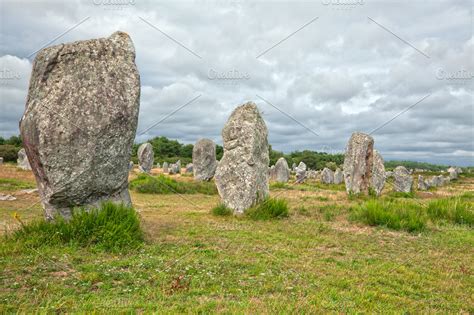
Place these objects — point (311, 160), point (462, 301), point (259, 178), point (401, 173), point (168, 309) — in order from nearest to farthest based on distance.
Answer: point (168, 309)
point (462, 301)
point (259, 178)
point (401, 173)
point (311, 160)

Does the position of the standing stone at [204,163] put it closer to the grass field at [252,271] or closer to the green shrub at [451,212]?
the green shrub at [451,212]

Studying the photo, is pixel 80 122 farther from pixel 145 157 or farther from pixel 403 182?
pixel 145 157

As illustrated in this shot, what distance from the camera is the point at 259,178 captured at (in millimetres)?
13055

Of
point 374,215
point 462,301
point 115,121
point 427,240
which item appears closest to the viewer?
point 462,301

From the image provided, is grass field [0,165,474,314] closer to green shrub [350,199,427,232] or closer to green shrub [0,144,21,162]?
green shrub [350,199,427,232]

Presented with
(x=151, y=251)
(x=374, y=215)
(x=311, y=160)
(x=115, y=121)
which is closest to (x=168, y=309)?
(x=151, y=251)

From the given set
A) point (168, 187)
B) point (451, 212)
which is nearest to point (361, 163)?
point (451, 212)

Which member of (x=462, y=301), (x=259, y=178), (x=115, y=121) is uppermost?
(x=115, y=121)

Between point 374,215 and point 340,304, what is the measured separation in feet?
21.7

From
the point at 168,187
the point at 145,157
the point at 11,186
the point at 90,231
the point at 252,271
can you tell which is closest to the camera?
the point at 252,271

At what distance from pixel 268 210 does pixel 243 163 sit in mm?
1644

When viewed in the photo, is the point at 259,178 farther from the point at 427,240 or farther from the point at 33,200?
the point at 33,200

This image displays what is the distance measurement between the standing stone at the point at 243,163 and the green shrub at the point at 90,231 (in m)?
4.83

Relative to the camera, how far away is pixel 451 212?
12.5 meters
